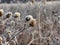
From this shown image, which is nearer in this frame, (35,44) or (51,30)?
(35,44)

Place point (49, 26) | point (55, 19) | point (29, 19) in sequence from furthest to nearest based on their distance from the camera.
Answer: point (55, 19) → point (49, 26) → point (29, 19)

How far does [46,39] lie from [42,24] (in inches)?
22.3

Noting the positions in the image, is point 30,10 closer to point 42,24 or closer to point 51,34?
point 42,24

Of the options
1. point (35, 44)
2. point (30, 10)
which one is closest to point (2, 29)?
point (35, 44)

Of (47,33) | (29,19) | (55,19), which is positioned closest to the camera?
(29,19)

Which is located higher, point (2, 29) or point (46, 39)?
point (2, 29)

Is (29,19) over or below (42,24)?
over

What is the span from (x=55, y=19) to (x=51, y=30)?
0.67m

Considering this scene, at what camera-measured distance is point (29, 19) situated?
2303 mm

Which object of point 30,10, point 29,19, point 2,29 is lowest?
point 30,10

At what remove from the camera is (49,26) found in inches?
165

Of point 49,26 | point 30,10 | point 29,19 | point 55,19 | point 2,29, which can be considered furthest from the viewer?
point 30,10

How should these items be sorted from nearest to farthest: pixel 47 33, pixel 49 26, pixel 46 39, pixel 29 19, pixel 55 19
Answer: pixel 29 19, pixel 46 39, pixel 47 33, pixel 49 26, pixel 55 19

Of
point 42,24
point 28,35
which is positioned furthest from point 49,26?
point 28,35
